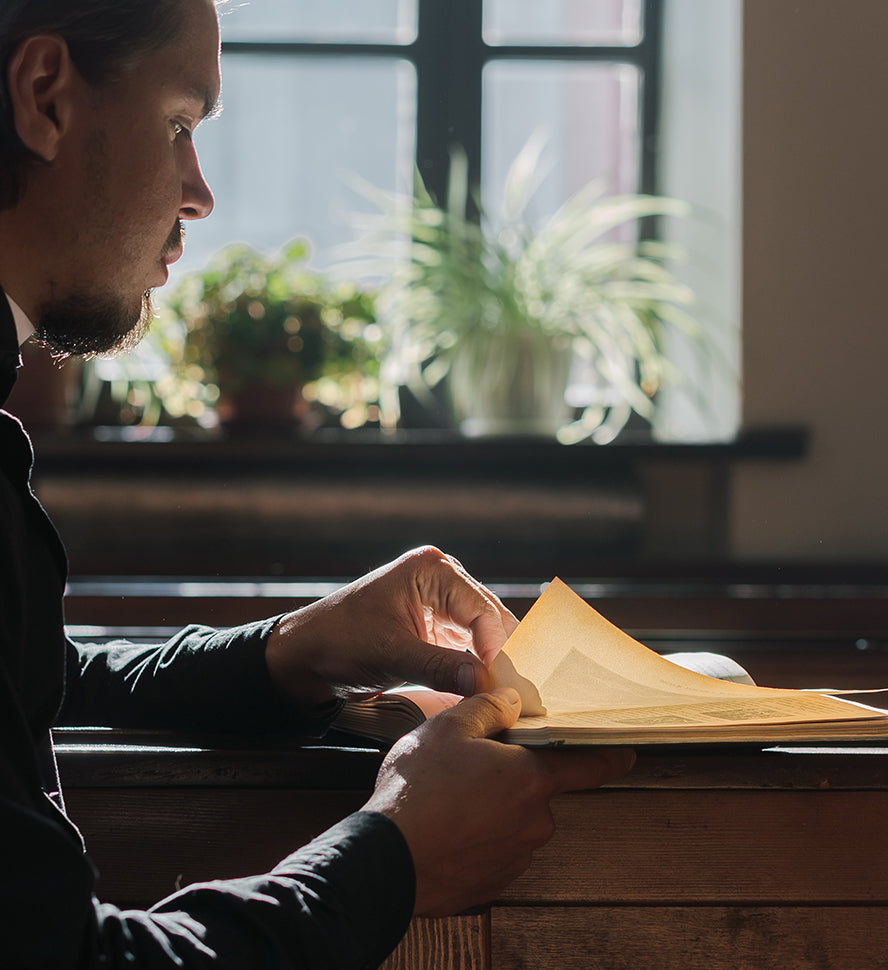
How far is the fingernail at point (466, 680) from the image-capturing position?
0.68 meters

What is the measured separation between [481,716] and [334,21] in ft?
8.03

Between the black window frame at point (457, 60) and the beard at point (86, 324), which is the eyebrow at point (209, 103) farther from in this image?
the black window frame at point (457, 60)

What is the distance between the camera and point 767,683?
999mm

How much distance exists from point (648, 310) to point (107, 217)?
1760 mm

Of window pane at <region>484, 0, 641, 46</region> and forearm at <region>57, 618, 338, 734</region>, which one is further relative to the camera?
window pane at <region>484, 0, 641, 46</region>

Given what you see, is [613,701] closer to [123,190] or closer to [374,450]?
[123,190]

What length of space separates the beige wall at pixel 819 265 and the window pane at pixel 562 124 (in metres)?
0.48

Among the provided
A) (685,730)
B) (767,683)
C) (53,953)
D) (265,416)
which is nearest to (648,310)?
(265,416)

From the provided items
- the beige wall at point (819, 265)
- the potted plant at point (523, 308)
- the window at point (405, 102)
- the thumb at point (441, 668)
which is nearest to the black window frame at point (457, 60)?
the window at point (405, 102)

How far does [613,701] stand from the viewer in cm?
68

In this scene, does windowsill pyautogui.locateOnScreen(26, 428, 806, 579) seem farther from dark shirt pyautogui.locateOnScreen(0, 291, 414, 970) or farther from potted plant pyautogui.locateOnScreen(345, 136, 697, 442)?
dark shirt pyautogui.locateOnScreen(0, 291, 414, 970)

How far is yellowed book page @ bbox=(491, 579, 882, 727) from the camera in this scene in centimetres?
63

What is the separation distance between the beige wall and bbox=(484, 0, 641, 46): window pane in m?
0.52

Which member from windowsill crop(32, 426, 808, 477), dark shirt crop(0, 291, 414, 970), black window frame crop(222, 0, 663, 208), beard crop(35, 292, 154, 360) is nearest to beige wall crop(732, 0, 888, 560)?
windowsill crop(32, 426, 808, 477)
